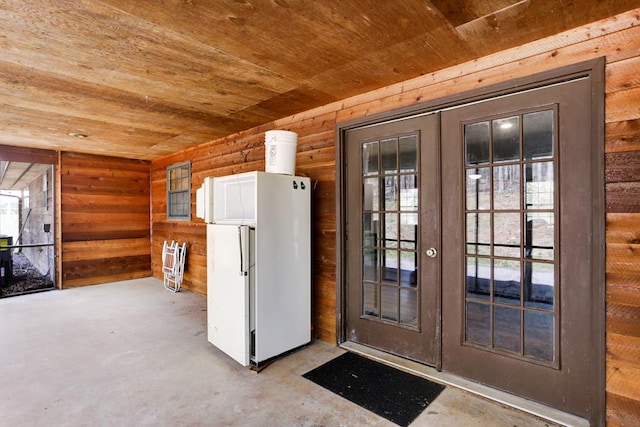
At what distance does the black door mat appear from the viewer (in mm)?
2162

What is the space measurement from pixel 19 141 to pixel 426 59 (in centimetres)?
568

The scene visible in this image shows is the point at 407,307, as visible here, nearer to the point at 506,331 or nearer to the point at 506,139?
the point at 506,331

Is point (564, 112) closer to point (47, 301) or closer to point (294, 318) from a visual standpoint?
point (294, 318)

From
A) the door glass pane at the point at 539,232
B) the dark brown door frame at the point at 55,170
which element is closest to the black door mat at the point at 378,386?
the door glass pane at the point at 539,232

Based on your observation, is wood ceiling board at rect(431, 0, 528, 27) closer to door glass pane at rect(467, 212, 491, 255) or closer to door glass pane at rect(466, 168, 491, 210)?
door glass pane at rect(466, 168, 491, 210)

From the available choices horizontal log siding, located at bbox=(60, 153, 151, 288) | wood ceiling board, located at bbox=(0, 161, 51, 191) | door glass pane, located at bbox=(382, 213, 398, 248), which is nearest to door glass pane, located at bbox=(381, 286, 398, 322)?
door glass pane, located at bbox=(382, 213, 398, 248)

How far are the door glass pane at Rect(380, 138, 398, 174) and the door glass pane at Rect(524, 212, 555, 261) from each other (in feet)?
3.50

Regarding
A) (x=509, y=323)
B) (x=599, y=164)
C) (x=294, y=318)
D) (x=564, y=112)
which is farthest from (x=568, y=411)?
(x=294, y=318)

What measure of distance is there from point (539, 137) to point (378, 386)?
2.05 m

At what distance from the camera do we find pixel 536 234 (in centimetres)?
242

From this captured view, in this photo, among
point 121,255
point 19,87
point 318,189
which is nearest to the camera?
point 19,87

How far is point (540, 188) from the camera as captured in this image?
2.18m

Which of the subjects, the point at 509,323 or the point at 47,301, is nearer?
the point at 509,323

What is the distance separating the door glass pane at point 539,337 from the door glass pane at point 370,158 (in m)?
1.62
